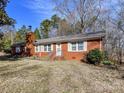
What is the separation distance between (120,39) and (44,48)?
14709 millimetres

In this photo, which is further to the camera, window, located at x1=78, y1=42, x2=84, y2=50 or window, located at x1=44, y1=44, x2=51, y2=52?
window, located at x1=44, y1=44, x2=51, y2=52

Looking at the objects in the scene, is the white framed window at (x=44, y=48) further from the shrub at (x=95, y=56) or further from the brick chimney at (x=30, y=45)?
the shrub at (x=95, y=56)

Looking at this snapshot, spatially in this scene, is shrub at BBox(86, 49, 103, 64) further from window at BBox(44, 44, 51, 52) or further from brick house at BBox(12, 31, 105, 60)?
window at BBox(44, 44, 51, 52)

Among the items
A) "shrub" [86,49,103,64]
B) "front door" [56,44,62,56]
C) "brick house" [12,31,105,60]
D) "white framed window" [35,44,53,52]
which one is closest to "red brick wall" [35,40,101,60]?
"brick house" [12,31,105,60]

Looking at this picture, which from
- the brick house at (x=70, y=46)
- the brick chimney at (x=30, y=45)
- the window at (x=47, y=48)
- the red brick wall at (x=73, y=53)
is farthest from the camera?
the brick chimney at (x=30, y=45)

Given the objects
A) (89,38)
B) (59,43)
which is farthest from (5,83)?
(59,43)

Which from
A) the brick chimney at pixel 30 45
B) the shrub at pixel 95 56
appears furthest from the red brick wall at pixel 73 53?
the brick chimney at pixel 30 45

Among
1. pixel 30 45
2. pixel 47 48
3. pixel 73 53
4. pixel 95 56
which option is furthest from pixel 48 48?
pixel 95 56

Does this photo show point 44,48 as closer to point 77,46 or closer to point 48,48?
point 48,48

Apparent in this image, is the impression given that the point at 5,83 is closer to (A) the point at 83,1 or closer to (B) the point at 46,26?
(A) the point at 83,1

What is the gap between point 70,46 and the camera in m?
29.1

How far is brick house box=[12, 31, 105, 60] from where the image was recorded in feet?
85.6

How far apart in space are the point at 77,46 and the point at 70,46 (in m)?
1.46

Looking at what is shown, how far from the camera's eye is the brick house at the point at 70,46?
1027 inches
